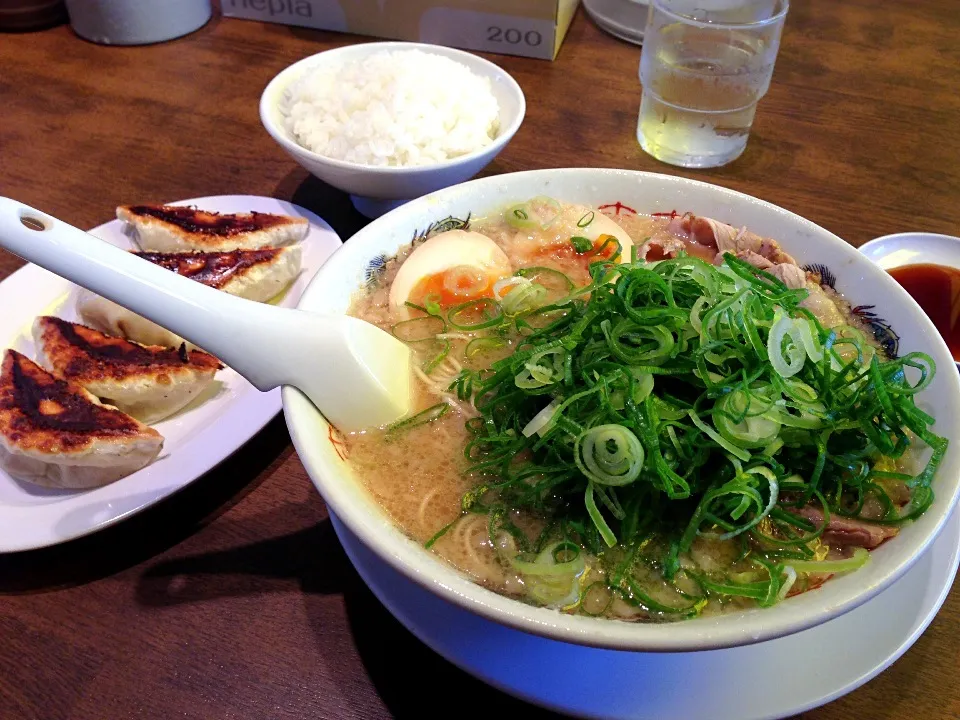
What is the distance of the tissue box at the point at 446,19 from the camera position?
7.55ft

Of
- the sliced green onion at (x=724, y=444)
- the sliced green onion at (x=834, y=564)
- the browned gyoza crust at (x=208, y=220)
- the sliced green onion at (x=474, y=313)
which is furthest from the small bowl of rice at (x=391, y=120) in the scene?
the sliced green onion at (x=834, y=564)

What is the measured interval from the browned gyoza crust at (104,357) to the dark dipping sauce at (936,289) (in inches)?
60.9

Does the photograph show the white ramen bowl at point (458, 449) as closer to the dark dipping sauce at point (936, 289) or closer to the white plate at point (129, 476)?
the white plate at point (129, 476)

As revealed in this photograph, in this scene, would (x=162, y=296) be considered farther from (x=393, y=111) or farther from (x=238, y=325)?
(x=393, y=111)

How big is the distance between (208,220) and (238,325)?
913mm

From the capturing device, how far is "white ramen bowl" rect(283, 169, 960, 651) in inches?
27.7

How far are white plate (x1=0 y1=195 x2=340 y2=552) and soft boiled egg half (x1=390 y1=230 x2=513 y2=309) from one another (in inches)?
13.3

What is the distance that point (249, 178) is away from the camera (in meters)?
1.99

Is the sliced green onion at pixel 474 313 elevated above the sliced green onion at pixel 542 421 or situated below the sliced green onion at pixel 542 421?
below

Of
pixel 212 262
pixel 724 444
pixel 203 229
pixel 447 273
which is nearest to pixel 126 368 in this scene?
pixel 212 262

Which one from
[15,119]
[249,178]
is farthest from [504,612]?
[15,119]

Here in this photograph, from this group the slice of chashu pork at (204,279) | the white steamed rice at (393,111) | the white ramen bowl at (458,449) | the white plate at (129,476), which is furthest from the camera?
the white steamed rice at (393,111)

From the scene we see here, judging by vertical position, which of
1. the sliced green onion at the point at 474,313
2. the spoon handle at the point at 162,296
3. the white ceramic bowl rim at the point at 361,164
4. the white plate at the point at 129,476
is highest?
the spoon handle at the point at 162,296

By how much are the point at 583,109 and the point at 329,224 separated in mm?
973
